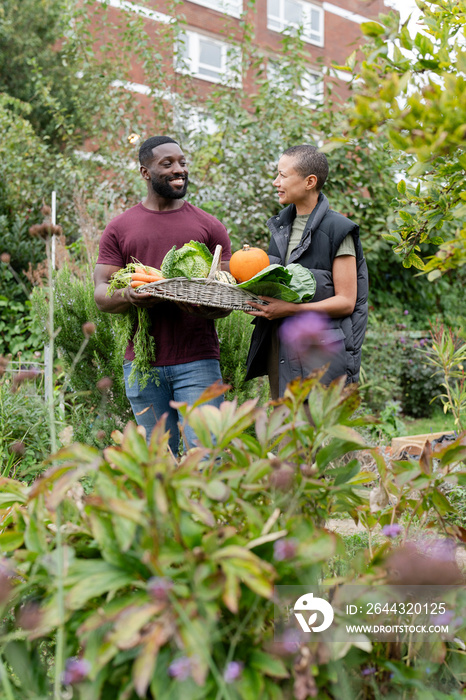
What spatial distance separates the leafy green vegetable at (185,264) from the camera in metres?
2.52

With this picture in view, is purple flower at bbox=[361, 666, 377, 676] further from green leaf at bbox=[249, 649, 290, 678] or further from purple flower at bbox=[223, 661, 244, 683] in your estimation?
purple flower at bbox=[223, 661, 244, 683]

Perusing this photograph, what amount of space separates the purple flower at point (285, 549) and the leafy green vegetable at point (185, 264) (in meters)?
1.49

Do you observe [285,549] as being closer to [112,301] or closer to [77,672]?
[77,672]

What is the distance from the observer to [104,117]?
8.10 meters

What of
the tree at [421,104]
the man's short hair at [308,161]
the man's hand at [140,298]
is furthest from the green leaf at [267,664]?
the man's short hair at [308,161]

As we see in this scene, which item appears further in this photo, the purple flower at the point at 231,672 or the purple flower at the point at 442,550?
the purple flower at the point at 442,550

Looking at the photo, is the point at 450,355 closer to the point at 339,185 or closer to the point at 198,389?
the point at 198,389

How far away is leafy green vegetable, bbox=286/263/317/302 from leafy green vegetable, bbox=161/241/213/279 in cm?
36

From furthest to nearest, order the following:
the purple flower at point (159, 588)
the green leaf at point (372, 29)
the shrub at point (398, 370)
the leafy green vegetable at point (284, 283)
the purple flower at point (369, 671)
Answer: the shrub at point (398, 370), the leafy green vegetable at point (284, 283), the green leaf at point (372, 29), the purple flower at point (369, 671), the purple flower at point (159, 588)

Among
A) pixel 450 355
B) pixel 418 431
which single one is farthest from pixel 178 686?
pixel 418 431

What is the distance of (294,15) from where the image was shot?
18188mm

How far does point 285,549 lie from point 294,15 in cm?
1986

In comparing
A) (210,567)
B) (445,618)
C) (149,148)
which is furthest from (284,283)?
(210,567)

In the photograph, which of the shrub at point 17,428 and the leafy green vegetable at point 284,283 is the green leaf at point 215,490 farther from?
the shrub at point 17,428
